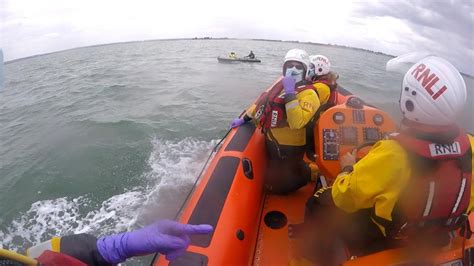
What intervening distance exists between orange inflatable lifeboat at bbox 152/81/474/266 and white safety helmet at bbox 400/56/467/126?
71cm

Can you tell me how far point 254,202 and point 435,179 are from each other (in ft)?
5.80

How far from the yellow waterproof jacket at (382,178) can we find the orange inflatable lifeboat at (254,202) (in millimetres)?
685

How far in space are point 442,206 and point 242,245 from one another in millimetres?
1437

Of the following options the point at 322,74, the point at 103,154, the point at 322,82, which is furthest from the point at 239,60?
the point at 322,82

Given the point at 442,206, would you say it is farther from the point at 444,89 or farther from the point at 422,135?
the point at 444,89

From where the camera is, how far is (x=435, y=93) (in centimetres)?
130

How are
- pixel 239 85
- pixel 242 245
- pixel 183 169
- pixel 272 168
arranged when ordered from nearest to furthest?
1. pixel 242 245
2. pixel 272 168
3. pixel 183 169
4. pixel 239 85

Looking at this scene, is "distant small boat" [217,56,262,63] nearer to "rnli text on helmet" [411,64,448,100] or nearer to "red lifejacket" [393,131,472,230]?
"rnli text on helmet" [411,64,448,100]

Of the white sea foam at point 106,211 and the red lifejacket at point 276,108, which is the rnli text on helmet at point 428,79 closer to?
the red lifejacket at point 276,108

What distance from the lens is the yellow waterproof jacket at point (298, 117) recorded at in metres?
2.72

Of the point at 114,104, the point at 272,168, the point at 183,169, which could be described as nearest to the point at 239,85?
the point at 114,104

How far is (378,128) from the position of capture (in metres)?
2.57

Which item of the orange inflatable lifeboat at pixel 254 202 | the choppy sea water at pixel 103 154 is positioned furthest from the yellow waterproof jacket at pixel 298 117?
the choppy sea water at pixel 103 154

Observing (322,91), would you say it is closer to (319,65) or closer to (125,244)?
(319,65)
